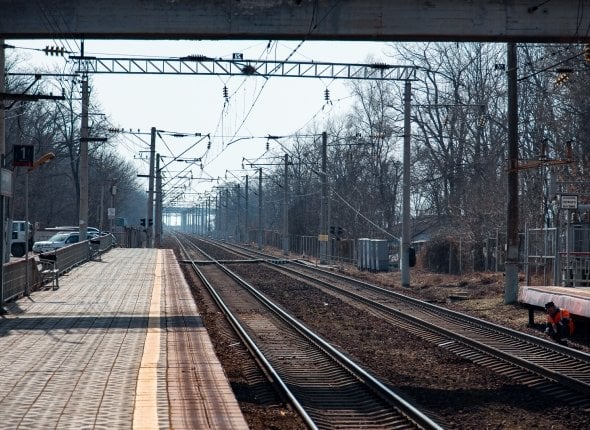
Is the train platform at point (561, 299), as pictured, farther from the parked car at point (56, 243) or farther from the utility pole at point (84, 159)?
the parked car at point (56, 243)

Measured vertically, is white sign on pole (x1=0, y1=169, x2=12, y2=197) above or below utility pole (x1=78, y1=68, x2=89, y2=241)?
below

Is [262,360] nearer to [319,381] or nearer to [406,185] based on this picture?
[319,381]

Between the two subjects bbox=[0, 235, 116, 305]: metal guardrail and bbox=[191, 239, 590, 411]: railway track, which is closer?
bbox=[191, 239, 590, 411]: railway track

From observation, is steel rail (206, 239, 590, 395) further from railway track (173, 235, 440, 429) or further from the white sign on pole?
the white sign on pole

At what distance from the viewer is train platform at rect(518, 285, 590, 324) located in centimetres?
1820

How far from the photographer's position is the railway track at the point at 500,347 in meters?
13.2

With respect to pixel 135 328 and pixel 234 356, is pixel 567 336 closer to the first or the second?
pixel 234 356

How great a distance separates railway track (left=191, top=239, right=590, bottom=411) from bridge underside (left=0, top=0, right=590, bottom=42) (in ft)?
18.3

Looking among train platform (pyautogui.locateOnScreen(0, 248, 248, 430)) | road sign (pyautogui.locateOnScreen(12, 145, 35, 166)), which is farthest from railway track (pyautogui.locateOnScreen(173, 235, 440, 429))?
road sign (pyautogui.locateOnScreen(12, 145, 35, 166))

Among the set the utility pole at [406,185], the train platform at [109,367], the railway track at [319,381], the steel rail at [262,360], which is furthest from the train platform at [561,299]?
the utility pole at [406,185]

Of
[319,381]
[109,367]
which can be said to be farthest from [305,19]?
[109,367]

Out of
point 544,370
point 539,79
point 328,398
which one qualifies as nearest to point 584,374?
point 544,370

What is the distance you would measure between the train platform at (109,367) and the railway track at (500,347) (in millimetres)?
4492

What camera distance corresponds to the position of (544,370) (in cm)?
1387
